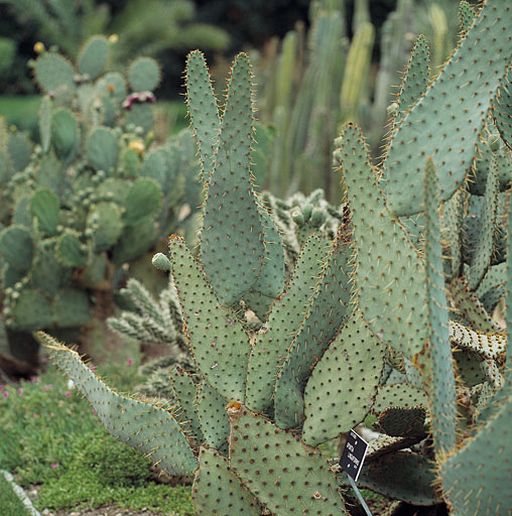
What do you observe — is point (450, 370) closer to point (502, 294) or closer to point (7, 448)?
point (502, 294)

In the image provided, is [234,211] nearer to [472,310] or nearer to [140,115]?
[472,310]

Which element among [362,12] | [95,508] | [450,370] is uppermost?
[362,12]

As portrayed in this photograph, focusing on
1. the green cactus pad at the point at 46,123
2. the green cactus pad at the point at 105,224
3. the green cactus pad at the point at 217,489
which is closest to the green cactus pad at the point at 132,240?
the green cactus pad at the point at 105,224

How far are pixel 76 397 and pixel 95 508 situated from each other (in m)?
0.99

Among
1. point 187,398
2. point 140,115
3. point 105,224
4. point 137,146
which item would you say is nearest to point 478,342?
point 187,398

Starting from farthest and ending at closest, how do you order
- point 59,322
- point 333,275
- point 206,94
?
1. point 59,322
2. point 206,94
3. point 333,275

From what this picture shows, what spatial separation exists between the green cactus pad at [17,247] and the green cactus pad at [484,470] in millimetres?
3658

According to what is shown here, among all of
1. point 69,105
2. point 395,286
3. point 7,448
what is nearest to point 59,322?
point 7,448

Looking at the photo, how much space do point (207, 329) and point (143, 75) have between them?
14.3 feet

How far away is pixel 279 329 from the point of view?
309cm

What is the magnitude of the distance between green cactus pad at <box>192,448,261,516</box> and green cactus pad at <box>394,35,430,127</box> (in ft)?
4.03

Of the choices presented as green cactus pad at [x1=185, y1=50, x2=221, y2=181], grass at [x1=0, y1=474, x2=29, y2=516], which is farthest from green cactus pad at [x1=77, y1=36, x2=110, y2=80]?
green cactus pad at [x1=185, y1=50, x2=221, y2=181]

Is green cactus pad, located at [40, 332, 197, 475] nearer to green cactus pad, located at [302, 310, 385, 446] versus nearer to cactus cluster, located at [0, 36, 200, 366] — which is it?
green cactus pad, located at [302, 310, 385, 446]

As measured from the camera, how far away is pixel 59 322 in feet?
19.0
